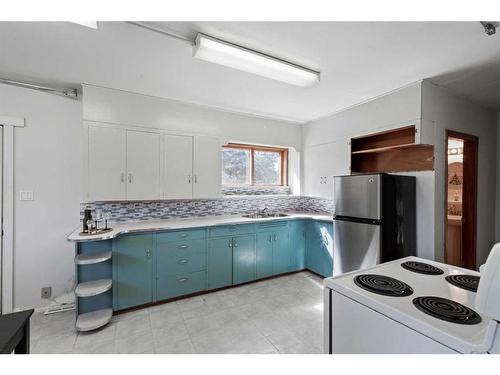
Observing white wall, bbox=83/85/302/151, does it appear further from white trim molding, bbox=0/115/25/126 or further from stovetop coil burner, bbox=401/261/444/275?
stovetop coil burner, bbox=401/261/444/275

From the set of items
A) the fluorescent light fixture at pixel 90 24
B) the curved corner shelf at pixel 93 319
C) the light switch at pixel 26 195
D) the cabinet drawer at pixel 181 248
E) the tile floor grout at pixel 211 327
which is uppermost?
the fluorescent light fixture at pixel 90 24

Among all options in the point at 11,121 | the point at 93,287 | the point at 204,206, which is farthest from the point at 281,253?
the point at 11,121

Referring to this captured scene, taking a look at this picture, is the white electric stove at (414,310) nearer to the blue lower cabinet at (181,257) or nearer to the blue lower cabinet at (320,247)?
the blue lower cabinet at (320,247)

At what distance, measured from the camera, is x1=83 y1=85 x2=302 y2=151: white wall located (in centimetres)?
257

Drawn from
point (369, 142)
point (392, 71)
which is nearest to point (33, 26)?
point (392, 71)

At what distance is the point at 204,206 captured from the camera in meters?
3.43

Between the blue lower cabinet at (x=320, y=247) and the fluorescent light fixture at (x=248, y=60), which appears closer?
the fluorescent light fixture at (x=248, y=60)

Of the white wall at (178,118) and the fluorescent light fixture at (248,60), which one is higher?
the fluorescent light fixture at (248,60)

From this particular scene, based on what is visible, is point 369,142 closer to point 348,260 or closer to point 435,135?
point 435,135

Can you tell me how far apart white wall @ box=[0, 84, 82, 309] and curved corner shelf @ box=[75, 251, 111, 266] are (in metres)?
0.68

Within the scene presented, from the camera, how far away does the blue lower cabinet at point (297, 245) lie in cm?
350

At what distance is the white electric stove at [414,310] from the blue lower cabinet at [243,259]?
77.0 inches

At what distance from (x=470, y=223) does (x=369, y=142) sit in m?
1.70

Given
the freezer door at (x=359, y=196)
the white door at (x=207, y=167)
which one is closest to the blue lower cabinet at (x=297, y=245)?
the freezer door at (x=359, y=196)
